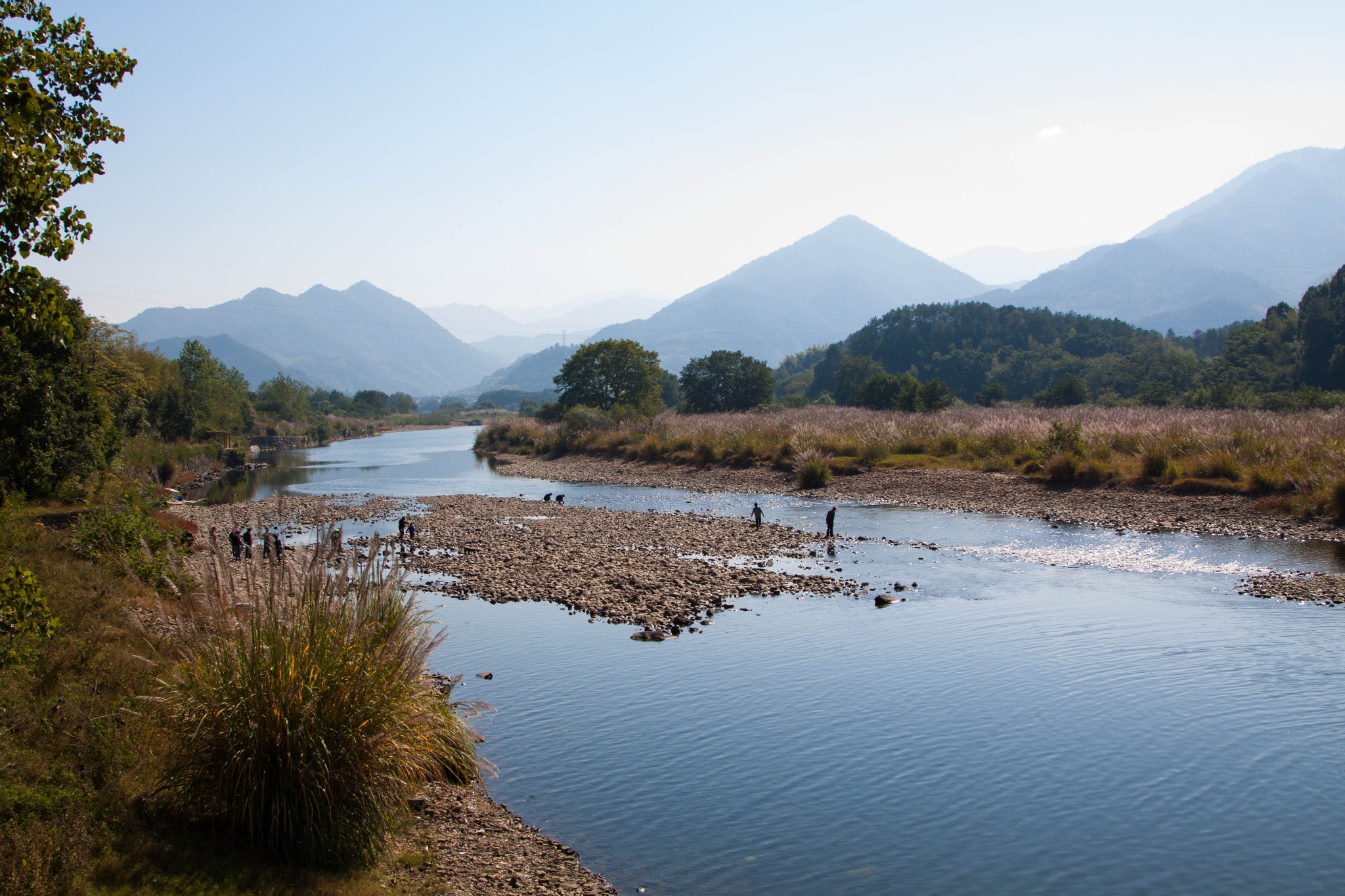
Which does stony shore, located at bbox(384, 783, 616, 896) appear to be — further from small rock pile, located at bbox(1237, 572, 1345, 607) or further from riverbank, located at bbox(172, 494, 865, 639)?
small rock pile, located at bbox(1237, 572, 1345, 607)

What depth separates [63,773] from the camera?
24.9 feet

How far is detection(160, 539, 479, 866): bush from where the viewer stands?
7.14 m

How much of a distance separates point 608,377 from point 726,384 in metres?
14.8

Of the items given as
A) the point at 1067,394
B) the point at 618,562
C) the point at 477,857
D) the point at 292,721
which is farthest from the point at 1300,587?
the point at 1067,394

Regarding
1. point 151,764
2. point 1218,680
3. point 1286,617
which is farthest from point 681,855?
point 1286,617

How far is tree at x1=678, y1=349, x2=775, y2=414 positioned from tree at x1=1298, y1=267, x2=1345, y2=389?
50.0 meters

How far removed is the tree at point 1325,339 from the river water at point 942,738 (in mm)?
59288

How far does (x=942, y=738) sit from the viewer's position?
12.4 metres

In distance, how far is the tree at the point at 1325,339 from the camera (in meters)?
68.1

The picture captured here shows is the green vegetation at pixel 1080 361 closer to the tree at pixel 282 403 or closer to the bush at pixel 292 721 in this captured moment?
the bush at pixel 292 721

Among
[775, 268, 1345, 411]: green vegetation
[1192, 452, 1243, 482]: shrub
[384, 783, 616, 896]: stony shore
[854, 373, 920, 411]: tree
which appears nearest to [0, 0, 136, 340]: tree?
[384, 783, 616, 896]: stony shore

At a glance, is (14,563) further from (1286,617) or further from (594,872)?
(1286,617)

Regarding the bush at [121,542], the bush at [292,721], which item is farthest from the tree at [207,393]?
the bush at [292,721]

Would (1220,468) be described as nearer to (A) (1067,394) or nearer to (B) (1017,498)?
(B) (1017,498)
